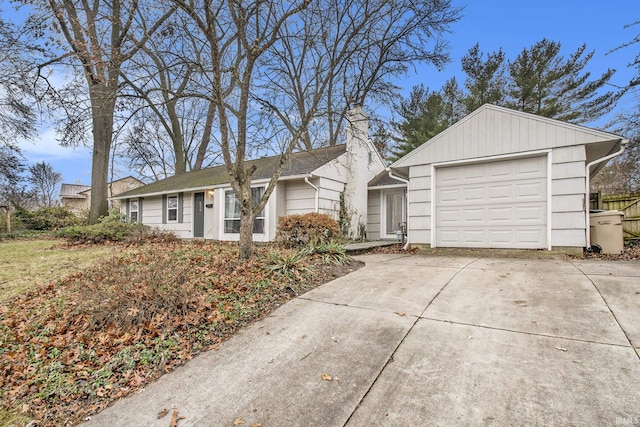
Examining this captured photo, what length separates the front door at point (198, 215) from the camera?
42.1ft

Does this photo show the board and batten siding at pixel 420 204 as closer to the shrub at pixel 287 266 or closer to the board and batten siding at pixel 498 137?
the board and batten siding at pixel 498 137

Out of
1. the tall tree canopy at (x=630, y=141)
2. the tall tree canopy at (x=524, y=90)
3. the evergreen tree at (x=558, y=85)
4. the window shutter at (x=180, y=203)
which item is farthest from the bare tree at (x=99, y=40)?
the evergreen tree at (x=558, y=85)

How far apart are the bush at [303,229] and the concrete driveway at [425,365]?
3.77 metres

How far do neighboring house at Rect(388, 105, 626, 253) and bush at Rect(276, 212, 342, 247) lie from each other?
2.45 m

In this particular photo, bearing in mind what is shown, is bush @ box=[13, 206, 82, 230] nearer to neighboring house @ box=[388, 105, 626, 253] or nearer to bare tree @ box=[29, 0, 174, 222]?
bare tree @ box=[29, 0, 174, 222]

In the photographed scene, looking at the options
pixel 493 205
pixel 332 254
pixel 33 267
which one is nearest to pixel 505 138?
pixel 493 205

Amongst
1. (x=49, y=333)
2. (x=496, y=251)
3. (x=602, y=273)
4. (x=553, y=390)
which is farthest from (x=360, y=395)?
(x=496, y=251)

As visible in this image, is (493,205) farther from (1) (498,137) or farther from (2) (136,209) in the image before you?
(2) (136,209)

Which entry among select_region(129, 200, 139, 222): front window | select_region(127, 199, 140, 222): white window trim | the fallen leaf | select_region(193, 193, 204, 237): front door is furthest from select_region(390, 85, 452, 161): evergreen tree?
the fallen leaf

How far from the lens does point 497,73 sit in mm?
18766

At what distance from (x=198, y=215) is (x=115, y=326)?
33.0 feet

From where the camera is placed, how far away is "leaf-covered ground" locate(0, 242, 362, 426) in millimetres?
2602

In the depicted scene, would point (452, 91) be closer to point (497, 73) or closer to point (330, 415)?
point (497, 73)

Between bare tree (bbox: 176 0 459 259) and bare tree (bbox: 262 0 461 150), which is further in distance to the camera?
bare tree (bbox: 262 0 461 150)
